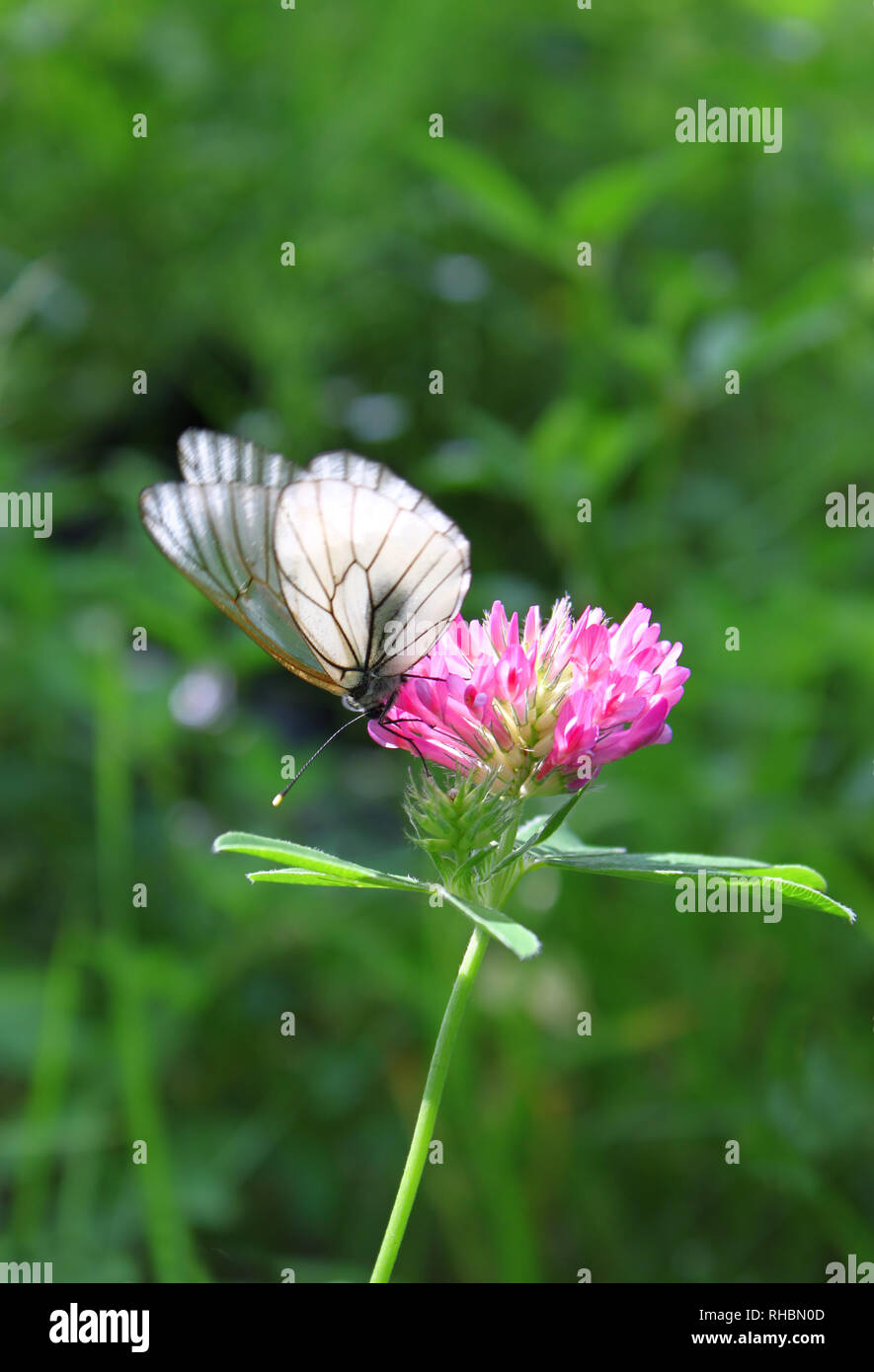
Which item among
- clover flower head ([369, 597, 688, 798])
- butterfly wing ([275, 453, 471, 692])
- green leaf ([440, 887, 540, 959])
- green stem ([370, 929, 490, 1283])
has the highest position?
butterfly wing ([275, 453, 471, 692])

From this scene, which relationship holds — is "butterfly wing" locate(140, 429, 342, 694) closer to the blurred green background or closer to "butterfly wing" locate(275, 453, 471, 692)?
"butterfly wing" locate(275, 453, 471, 692)

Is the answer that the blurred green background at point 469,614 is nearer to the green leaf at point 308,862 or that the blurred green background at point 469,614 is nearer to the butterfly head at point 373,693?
the butterfly head at point 373,693

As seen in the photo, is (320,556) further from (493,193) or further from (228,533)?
(493,193)

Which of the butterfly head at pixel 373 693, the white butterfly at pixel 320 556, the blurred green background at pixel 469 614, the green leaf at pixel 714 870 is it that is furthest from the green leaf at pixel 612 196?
the green leaf at pixel 714 870

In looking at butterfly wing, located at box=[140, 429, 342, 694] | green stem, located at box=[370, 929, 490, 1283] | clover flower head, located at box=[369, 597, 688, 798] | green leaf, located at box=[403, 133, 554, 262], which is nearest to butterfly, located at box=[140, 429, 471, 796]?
butterfly wing, located at box=[140, 429, 342, 694]

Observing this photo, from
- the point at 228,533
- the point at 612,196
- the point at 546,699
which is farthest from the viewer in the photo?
the point at 612,196

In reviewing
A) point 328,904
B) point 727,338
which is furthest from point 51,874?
point 727,338

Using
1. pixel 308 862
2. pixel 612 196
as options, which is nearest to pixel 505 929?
pixel 308 862

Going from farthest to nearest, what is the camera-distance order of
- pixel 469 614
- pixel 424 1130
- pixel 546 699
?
pixel 469 614
pixel 546 699
pixel 424 1130
